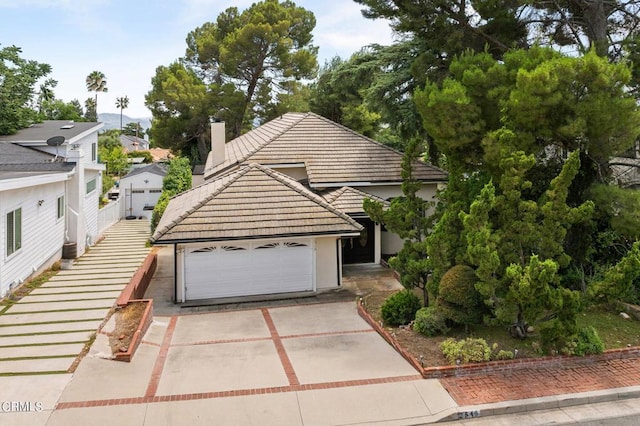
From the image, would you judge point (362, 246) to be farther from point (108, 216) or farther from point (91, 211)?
point (108, 216)

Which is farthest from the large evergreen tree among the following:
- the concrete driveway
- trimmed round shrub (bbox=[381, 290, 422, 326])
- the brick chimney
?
trimmed round shrub (bbox=[381, 290, 422, 326])

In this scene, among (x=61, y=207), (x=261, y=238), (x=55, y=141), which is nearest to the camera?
(x=261, y=238)

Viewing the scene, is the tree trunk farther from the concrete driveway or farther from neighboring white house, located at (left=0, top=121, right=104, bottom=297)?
neighboring white house, located at (left=0, top=121, right=104, bottom=297)

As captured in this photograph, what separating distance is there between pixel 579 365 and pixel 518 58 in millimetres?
6959

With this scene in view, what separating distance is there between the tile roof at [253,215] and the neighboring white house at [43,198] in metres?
3.69

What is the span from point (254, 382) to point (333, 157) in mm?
13521

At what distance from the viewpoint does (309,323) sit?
42.7ft

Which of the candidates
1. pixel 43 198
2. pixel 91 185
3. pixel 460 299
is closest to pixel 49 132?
pixel 91 185

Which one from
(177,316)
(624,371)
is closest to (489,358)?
(624,371)

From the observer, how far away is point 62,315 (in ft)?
40.9

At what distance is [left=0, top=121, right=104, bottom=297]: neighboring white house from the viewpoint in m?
13.4

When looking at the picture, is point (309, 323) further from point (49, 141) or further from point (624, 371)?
point (49, 141)

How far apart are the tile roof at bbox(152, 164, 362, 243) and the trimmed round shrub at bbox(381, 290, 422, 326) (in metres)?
3.46

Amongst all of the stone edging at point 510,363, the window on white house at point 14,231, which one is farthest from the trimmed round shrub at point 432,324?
the window on white house at point 14,231
